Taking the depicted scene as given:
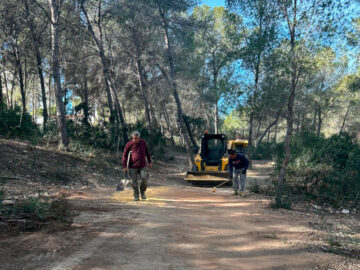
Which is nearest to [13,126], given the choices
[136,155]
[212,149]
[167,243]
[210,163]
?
[136,155]

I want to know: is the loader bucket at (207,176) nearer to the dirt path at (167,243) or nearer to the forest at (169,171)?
the forest at (169,171)

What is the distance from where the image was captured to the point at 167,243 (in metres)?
4.50

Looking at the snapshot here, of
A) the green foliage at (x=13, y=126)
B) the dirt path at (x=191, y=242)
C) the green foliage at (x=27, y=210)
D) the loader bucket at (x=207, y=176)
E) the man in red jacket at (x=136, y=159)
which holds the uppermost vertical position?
the green foliage at (x=13, y=126)

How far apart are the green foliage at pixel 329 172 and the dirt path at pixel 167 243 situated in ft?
12.9

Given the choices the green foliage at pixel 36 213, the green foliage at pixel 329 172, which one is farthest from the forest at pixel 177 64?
the green foliage at pixel 36 213

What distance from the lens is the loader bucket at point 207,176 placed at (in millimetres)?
13141

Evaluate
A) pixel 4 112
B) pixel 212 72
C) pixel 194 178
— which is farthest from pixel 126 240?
pixel 212 72

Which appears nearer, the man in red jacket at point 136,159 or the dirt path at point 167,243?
the dirt path at point 167,243

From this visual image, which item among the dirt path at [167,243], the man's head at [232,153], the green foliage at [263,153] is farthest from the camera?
the green foliage at [263,153]

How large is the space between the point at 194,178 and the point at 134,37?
10.4 metres

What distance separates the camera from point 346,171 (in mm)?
10906

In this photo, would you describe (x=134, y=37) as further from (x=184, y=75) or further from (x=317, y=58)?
(x=317, y=58)

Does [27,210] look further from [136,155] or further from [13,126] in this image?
[13,126]

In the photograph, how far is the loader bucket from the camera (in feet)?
43.1
